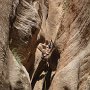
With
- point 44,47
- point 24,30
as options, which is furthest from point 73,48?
point 44,47

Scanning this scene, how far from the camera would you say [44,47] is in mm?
15352

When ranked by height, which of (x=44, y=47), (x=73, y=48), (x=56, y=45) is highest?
(x=73, y=48)

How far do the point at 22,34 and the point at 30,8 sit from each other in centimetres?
138

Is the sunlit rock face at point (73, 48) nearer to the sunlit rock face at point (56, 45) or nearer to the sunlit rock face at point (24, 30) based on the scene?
the sunlit rock face at point (56, 45)

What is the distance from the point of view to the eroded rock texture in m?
8.40

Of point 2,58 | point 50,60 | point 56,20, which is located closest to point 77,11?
point 50,60

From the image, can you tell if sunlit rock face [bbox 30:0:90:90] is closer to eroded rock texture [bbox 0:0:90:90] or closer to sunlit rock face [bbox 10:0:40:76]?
eroded rock texture [bbox 0:0:90:90]

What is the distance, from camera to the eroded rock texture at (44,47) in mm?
8398

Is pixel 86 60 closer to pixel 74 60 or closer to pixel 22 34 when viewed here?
pixel 74 60

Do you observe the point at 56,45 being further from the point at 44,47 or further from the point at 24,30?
the point at 44,47

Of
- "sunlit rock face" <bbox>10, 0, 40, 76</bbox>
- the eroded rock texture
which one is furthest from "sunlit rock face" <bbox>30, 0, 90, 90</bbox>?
"sunlit rock face" <bbox>10, 0, 40, 76</bbox>

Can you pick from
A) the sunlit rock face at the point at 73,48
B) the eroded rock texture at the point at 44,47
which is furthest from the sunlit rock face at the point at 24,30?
the sunlit rock face at the point at 73,48

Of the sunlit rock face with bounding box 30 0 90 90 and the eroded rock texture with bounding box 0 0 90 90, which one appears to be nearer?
the eroded rock texture with bounding box 0 0 90 90

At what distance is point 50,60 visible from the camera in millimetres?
13781
